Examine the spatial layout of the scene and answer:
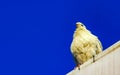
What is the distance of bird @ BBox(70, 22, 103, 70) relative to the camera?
2255cm

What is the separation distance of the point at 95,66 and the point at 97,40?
3224 mm

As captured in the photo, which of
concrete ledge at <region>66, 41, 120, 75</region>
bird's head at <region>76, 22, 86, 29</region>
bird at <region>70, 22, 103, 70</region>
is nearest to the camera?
concrete ledge at <region>66, 41, 120, 75</region>

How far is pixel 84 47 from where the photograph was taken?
2297 cm

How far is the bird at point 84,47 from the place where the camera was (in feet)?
74.0

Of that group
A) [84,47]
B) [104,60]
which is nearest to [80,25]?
[84,47]

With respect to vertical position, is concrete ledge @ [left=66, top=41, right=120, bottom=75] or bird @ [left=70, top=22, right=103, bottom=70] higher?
bird @ [left=70, top=22, right=103, bottom=70]

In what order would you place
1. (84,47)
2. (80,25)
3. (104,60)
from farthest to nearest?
(80,25)
(84,47)
(104,60)

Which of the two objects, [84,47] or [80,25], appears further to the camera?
[80,25]

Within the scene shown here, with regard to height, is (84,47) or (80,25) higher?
(80,25)

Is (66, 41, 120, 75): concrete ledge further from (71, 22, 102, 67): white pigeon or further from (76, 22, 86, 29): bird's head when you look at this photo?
(76, 22, 86, 29): bird's head

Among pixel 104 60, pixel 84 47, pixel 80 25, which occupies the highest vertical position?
pixel 80 25

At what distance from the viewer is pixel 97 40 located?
22.8m

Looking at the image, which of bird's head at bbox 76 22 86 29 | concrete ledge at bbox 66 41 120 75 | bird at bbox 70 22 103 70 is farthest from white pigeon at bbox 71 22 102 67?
concrete ledge at bbox 66 41 120 75

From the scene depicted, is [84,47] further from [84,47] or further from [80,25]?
[80,25]
